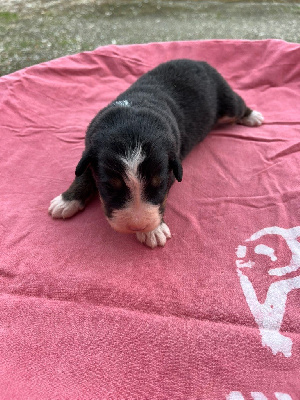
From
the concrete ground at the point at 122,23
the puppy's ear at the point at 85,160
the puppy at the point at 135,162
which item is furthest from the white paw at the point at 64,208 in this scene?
the concrete ground at the point at 122,23

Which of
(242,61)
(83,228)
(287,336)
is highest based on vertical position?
(242,61)

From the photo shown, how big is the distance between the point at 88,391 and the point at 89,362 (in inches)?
6.1

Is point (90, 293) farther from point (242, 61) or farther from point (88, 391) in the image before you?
point (242, 61)

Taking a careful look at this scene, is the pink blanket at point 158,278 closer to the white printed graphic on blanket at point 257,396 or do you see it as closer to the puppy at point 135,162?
the white printed graphic on blanket at point 257,396

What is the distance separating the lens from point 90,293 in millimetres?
2223

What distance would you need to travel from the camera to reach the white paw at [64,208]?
107 inches

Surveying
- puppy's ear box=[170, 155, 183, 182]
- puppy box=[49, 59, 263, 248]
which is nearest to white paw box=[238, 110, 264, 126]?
puppy box=[49, 59, 263, 248]

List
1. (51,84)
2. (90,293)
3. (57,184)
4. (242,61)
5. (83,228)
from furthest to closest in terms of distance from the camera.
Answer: (242,61) → (51,84) → (57,184) → (83,228) → (90,293)

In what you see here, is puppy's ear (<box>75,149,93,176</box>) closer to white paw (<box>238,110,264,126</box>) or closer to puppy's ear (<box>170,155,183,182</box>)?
puppy's ear (<box>170,155,183,182</box>)

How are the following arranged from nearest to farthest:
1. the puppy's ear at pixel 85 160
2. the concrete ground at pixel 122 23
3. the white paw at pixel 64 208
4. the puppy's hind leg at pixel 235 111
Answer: the puppy's ear at pixel 85 160, the white paw at pixel 64 208, the puppy's hind leg at pixel 235 111, the concrete ground at pixel 122 23

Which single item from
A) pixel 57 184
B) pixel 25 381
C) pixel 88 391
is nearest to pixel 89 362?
pixel 88 391

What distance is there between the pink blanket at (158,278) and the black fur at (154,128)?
0.32 metres

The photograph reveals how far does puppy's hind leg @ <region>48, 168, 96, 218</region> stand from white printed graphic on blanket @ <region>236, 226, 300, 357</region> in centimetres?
133

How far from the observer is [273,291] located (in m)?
2.26
